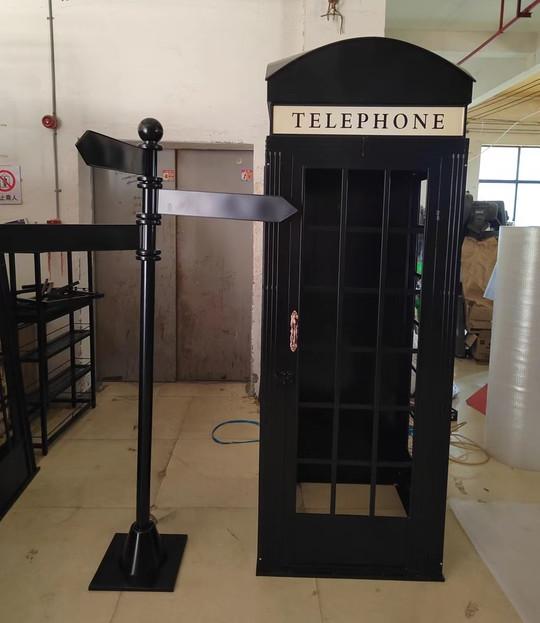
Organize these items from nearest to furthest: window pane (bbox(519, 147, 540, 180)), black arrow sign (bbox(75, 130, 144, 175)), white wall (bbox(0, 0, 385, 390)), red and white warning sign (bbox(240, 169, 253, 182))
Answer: black arrow sign (bbox(75, 130, 144, 175)) → white wall (bbox(0, 0, 385, 390)) → red and white warning sign (bbox(240, 169, 253, 182)) → window pane (bbox(519, 147, 540, 180))

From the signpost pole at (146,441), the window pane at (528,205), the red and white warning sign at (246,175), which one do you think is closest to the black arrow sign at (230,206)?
the signpost pole at (146,441)

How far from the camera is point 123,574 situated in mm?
2059

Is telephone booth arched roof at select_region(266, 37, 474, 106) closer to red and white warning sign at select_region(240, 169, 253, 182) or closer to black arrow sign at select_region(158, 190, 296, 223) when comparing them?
black arrow sign at select_region(158, 190, 296, 223)

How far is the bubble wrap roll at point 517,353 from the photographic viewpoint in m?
3.09

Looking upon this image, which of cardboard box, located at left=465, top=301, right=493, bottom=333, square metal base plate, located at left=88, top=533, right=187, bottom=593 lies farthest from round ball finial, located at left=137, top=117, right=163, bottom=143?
cardboard box, located at left=465, top=301, right=493, bottom=333

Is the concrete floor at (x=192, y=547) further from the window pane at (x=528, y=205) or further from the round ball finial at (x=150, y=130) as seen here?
the window pane at (x=528, y=205)

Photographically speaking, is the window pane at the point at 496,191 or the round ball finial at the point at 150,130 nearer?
the round ball finial at the point at 150,130

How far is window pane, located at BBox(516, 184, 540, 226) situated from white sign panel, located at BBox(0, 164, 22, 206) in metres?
8.69

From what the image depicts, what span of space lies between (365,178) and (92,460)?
228 cm

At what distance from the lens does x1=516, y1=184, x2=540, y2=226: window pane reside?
31.6 ft

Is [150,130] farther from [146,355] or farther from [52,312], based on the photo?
[52,312]

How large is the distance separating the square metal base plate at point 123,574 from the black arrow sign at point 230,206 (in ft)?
4.68

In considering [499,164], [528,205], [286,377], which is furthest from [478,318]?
[528,205]

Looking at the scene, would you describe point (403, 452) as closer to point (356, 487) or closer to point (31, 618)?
point (356, 487)
